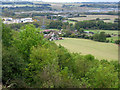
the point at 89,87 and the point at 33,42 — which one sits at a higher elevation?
the point at 33,42

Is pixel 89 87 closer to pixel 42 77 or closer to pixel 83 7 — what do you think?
pixel 42 77

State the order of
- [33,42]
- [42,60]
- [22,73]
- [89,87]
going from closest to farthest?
1. [89,87]
2. [22,73]
3. [42,60]
4. [33,42]

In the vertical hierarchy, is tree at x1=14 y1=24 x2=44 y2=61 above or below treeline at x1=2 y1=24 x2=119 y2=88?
above

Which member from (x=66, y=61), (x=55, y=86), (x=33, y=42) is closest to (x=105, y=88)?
(x=55, y=86)

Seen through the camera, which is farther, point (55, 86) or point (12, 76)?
point (12, 76)

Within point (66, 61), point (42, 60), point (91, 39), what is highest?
point (42, 60)

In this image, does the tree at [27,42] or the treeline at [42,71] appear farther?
the tree at [27,42]

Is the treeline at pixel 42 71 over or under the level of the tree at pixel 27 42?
under

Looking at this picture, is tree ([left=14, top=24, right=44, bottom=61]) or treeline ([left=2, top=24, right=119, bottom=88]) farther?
tree ([left=14, top=24, right=44, bottom=61])

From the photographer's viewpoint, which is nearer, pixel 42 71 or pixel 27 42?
pixel 42 71

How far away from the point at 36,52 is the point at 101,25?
45.1 m

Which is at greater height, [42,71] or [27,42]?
[27,42]

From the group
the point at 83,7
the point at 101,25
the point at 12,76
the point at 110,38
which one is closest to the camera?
the point at 12,76

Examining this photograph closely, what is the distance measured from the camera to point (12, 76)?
10.8 meters
